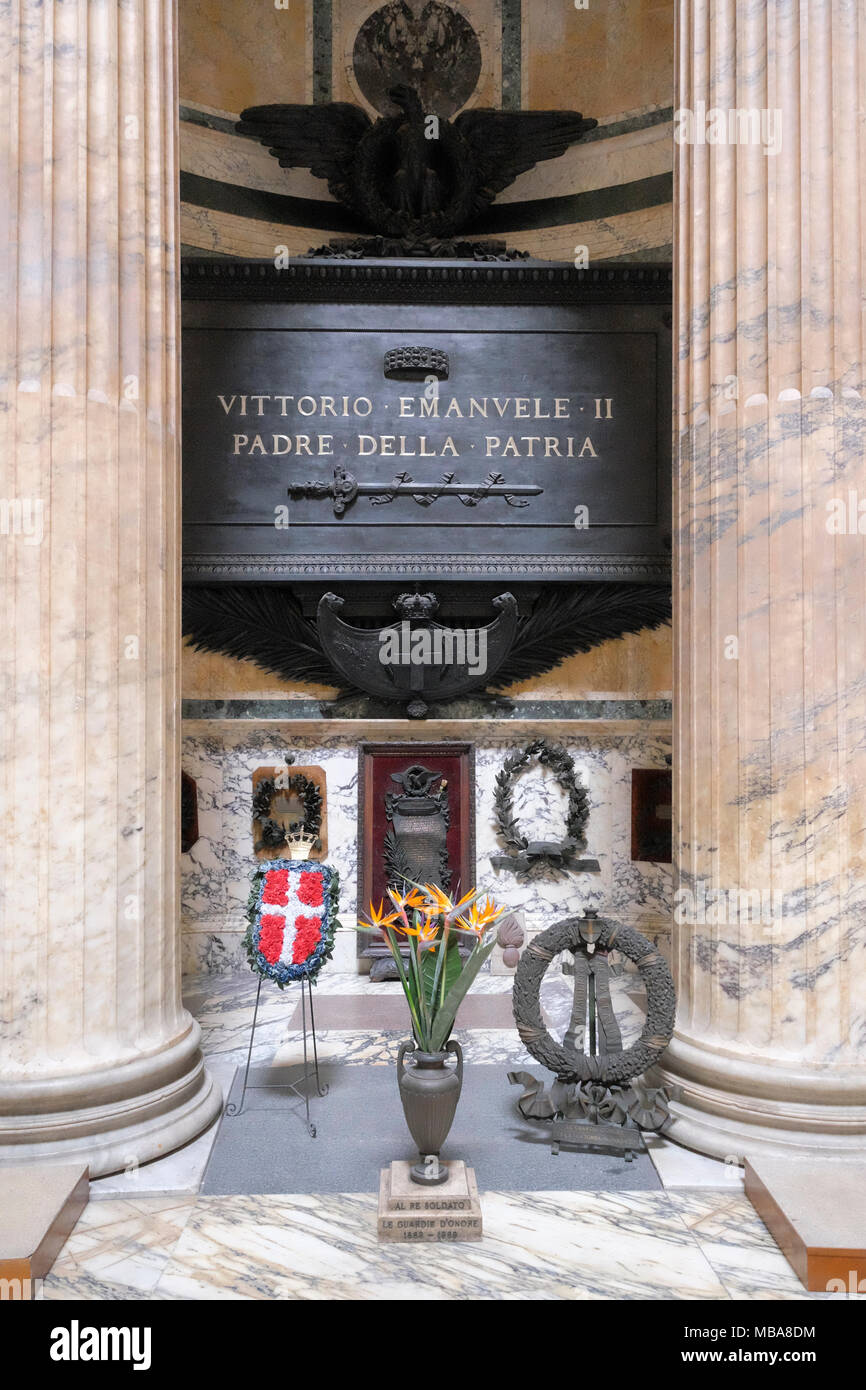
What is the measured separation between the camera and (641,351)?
21.6ft

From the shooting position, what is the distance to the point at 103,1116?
3729 millimetres

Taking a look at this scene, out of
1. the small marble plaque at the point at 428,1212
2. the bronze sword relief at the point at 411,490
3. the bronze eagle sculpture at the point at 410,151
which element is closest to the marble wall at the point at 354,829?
the bronze sword relief at the point at 411,490

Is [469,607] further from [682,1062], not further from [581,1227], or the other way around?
[581,1227]

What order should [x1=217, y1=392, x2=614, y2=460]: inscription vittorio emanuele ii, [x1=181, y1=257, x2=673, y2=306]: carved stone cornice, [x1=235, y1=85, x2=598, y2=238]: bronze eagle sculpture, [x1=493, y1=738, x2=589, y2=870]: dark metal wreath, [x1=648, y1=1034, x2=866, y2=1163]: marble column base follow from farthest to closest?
[x1=235, y1=85, x2=598, y2=238]: bronze eagle sculpture, [x1=493, y1=738, x2=589, y2=870]: dark metal wreath, [x1=217, y1=392, x2=614, y2=460]: inscription vittorio emanuele ii, [x1=181, y1=257, x2=673, y2=306]: carved stone cornice, [x1=648, y1=1034, x2=866, y2=1163]: marble column base

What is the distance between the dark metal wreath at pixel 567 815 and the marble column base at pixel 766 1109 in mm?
2824

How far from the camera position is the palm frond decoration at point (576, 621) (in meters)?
6.74

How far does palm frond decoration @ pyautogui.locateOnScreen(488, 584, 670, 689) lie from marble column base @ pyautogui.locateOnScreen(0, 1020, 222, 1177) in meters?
3.75

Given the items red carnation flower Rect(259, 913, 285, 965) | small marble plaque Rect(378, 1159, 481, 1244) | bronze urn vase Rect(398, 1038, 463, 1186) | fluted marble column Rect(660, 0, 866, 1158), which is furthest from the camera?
red carnation flower Rect(259, 913, 285, 965)

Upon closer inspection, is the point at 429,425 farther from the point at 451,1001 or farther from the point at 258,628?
the point at 451,1001

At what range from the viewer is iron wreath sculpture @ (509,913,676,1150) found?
397 centimetres

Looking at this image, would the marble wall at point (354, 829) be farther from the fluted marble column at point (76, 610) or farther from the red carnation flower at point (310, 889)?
the fluted marble column at point (76, 610)

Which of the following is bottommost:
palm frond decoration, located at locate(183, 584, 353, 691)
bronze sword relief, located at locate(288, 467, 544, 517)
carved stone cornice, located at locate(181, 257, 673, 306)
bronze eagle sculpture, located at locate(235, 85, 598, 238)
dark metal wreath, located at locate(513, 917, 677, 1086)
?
dark metal wreath, located at locate(513, 917, 677, 1086)

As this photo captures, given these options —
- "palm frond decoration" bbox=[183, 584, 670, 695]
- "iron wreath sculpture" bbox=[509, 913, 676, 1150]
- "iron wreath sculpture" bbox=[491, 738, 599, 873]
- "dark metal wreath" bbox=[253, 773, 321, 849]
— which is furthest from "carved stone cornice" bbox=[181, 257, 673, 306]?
"iron wreath sculpture" bbox=[509, 913, 676, 1150]

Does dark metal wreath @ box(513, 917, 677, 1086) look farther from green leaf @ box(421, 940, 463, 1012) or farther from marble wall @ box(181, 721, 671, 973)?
marble wall @ box(181, 721, 671, 973)
